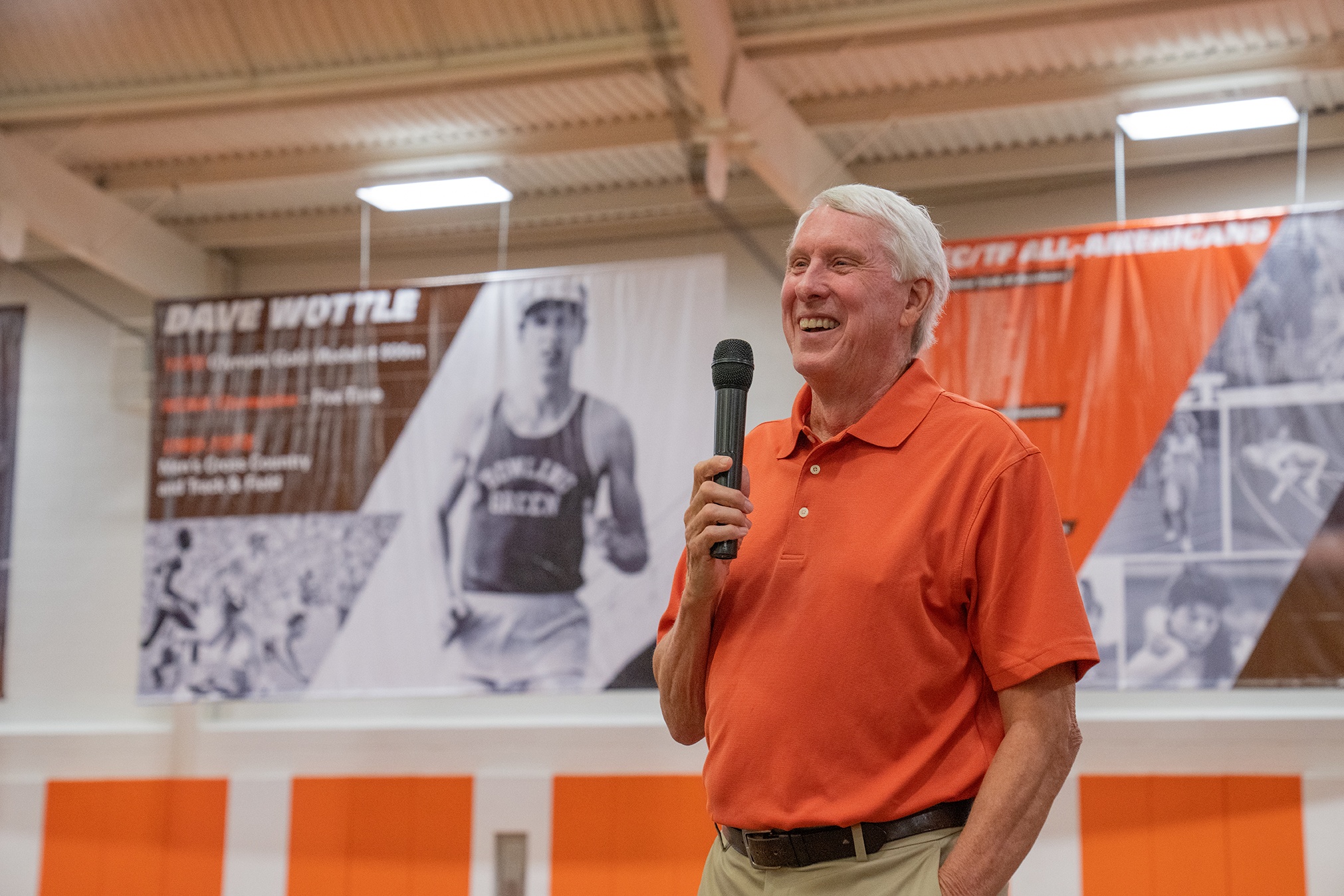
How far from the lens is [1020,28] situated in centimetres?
517

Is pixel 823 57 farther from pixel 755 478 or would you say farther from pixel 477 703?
→ pixel 755 478

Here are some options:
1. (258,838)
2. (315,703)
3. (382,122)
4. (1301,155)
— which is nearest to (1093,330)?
(1301,155)

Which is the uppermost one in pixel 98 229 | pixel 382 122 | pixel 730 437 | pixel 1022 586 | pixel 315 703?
pixel 382 122

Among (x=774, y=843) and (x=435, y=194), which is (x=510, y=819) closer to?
(x=435, y=194)

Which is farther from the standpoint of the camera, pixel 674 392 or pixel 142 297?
pixel 142 297

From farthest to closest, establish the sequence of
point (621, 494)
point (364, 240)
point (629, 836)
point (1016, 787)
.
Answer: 1. point (364, 240)
2. point (621, 494)
3. point (629, 836)
4. point (1016, 787)

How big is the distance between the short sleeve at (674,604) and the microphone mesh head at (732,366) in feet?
0.87

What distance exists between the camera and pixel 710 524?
160cm

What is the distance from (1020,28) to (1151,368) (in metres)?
1.44

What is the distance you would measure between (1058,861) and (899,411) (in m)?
3.80

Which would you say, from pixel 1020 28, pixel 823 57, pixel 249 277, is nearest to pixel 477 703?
pixel 249 277

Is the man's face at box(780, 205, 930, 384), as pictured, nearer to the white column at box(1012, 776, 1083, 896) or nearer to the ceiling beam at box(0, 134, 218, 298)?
the white column at box(1012, 776, 1083, 896)

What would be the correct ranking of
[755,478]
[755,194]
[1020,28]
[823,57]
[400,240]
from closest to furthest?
[755,478], [1020,28], [823,57], [755,194], [400,240]

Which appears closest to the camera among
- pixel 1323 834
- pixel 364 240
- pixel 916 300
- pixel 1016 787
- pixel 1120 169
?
pixel 1016 787
